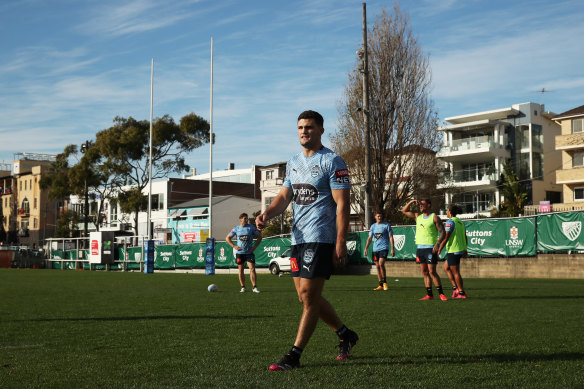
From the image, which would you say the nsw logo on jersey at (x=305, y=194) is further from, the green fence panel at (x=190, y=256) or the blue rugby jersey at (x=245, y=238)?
the green fence panel at (x=190, y=256)

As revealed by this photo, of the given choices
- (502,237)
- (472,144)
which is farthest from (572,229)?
(472,144)

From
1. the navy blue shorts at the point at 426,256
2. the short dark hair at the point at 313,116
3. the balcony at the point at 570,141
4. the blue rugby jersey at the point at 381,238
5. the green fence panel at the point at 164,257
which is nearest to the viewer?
the short dark hair at the point at 313,116

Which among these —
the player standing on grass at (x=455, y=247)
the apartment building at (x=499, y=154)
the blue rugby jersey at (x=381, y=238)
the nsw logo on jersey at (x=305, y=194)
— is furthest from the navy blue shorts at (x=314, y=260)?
the apartment building at (x=499, y=154)

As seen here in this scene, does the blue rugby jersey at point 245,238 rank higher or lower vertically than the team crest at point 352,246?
higher

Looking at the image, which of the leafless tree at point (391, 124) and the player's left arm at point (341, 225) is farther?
the leafless tree at point (391, 124)

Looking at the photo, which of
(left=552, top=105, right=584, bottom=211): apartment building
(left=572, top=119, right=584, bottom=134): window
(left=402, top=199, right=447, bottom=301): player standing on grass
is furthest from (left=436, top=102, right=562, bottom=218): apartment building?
(left=402, top=199, right=447, bottom=301): player standing on grass

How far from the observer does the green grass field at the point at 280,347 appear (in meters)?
4.71

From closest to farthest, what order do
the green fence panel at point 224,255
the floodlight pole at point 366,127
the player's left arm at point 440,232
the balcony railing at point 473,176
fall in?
the player's left arm at point 440,232 → the floodlight pole at point 366,127 → the green fence panel at point 224,255 → the balcony railing at point 473,176

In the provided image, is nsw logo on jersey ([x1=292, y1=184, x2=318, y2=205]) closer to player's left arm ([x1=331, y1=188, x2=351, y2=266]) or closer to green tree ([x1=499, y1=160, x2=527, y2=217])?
player's left arm ([x1=331, y1=188, x2=351, y2=266])

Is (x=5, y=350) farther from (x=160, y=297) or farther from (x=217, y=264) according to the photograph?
(x=217, y=264)

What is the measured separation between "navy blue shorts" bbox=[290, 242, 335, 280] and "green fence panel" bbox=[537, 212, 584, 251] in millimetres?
19786

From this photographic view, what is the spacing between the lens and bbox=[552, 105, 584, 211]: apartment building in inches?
2103

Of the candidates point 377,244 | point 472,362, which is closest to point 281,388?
point 472,362

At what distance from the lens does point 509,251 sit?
24.9 metres
